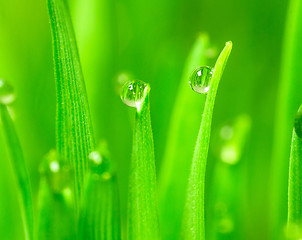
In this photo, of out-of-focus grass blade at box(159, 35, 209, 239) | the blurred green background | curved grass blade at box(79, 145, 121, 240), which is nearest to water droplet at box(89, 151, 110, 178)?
curved grass blade at box(79, 145, 121, 240)

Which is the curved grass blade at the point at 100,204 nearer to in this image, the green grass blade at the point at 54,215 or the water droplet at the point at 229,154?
the green grass blade at the point at 54,215

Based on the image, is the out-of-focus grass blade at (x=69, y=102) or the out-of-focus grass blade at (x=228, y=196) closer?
the out-of-focus grass blade at (x=69, y=102)

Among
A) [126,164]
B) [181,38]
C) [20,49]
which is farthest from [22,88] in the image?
[181,38]

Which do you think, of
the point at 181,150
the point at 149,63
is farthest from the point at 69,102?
the point at 149,63

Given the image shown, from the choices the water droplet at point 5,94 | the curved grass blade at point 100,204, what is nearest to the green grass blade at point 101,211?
the curved grass blade at point 100,204

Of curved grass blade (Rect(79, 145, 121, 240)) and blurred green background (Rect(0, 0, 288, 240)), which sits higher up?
blurred green background (Rect(0, 0, 288, 240))

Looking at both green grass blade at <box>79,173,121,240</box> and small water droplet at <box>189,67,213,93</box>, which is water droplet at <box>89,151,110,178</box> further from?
small water droplet at <box>189,67,213,93</box>

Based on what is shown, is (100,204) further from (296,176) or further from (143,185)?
(296,176)
